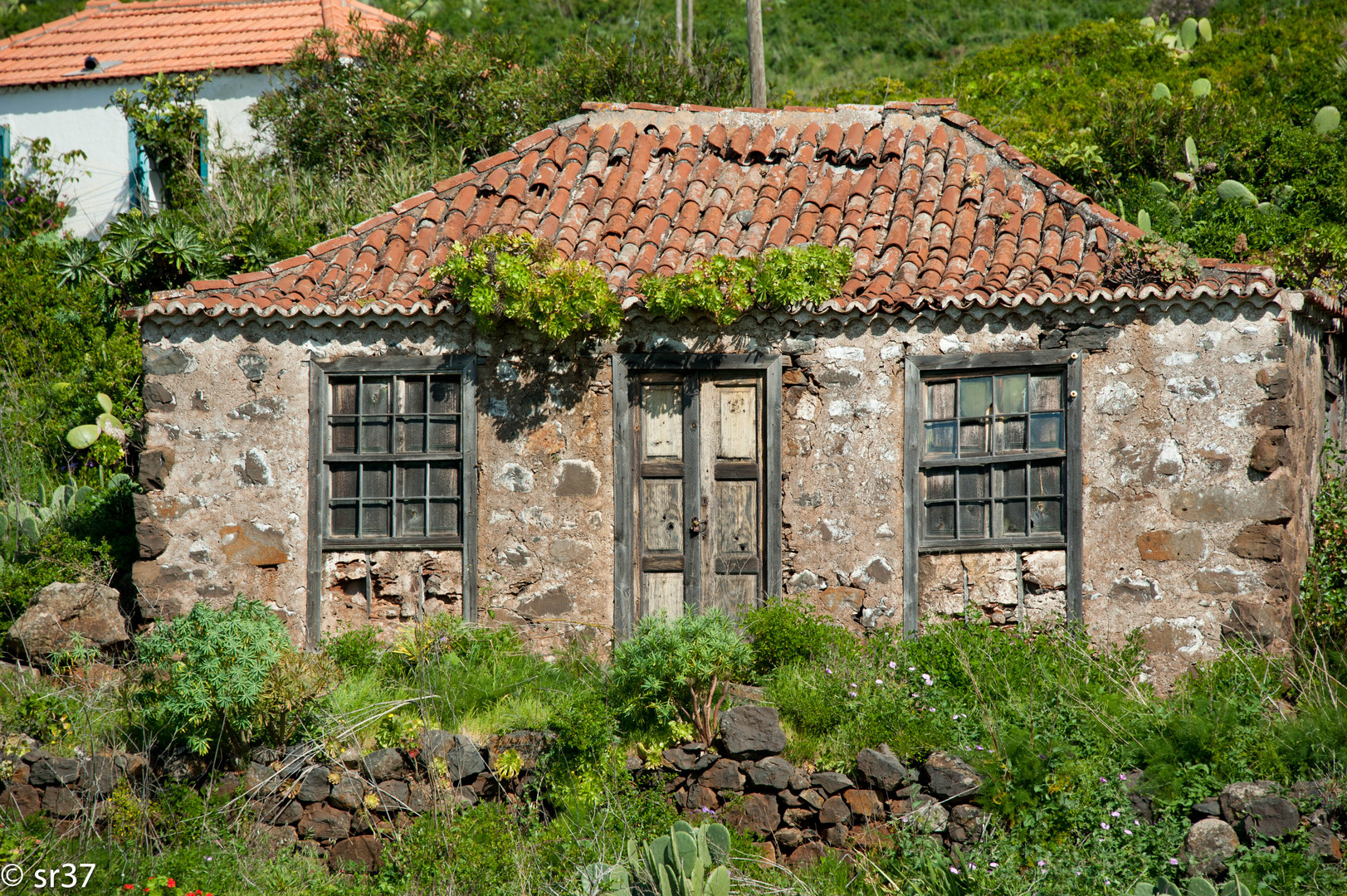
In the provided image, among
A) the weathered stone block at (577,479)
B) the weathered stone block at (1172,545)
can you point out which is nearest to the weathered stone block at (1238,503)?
the weathered stone block at (1172,545)

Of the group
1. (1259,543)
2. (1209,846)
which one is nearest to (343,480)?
(1209,846)

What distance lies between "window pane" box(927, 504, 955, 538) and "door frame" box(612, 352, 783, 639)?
3.70 ft

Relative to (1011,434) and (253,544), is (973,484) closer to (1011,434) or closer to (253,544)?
(1011,434)

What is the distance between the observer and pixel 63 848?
638cm

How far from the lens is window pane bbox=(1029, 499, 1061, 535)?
775 cm

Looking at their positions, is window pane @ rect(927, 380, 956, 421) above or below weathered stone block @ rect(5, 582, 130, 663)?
above

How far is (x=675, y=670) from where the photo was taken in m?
6.66

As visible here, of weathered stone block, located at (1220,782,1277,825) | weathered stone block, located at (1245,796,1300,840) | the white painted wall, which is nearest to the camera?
weathered stone block, located at (1245,796,1300,840)

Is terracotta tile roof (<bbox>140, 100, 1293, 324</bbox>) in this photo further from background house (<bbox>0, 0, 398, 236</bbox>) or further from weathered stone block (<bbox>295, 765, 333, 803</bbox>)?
background house (<bbox>0, 0, 398, 236</bbox>)

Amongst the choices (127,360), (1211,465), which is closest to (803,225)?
(1211,465)

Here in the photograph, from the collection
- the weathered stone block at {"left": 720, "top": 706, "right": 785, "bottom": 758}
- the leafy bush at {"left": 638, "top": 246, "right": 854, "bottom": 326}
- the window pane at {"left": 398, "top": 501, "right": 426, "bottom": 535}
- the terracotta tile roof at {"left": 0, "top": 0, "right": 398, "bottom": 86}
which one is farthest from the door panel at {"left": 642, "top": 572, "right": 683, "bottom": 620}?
the terracotta tile roof at {"left": 0, "top": 0, "right": 398, "bottom": 86}

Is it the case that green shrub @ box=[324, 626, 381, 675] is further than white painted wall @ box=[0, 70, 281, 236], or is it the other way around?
white painted wall @ box=[0, 70, 281, 236]

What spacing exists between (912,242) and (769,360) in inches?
59.3

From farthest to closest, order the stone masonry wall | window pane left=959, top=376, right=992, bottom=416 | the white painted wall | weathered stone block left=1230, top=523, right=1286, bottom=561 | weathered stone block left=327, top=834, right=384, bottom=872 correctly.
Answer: the white painted wall, window pane left=959, top=376, right=992, bottom=416, the stone masonry wall, weathered stone block left=1230, top=523, right=1286, bottom=561, weathered stone block left=327, top=834, right=384, bottom=872
